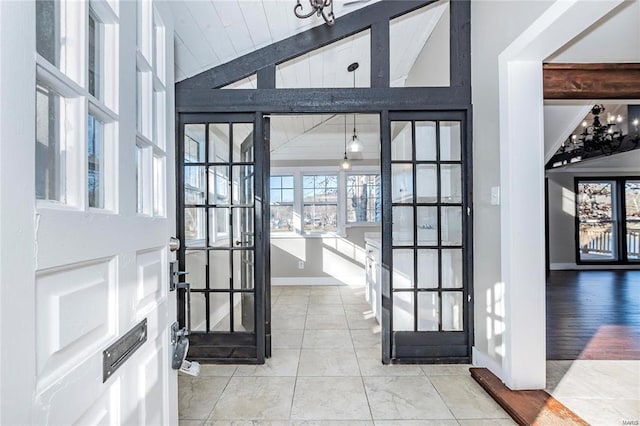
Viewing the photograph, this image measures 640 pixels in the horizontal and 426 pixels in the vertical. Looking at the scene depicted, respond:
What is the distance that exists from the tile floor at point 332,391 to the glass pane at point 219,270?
64cm

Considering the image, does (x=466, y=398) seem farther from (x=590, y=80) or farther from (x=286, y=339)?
(x=590, y=80)

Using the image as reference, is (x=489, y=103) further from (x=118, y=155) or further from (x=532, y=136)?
(x=118, y=155)

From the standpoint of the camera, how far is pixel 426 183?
2.66 m

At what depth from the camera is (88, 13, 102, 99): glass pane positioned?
2.67 ft

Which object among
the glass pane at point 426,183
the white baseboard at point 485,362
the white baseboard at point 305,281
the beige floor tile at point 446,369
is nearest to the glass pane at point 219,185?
the glass pane at point 426,183

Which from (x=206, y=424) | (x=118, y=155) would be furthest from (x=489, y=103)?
(x=206, y=424)

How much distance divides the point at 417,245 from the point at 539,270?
2.76 feet

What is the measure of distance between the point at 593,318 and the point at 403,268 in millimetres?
2713

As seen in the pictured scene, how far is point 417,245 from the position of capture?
2.64 meters

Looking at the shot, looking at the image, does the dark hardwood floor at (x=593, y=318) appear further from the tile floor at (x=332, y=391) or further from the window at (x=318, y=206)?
the window at (x=318, y=206)

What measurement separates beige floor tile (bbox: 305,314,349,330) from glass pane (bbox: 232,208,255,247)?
1336 mm

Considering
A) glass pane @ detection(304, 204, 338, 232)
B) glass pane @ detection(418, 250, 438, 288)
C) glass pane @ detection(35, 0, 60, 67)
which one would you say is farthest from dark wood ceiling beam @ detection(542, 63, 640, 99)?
glass pane @ detection(304, 204, 338, 232)

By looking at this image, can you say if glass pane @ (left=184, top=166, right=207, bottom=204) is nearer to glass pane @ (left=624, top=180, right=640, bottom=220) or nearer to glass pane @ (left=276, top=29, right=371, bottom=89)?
glass pane @ (left=276, top=29, right=371, bottom=89)

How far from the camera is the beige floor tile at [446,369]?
2.40 meters
